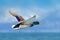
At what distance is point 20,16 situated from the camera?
667cm

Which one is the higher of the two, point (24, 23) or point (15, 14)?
point (15, 14)

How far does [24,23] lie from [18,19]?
14.8 inches

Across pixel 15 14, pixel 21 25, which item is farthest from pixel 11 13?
pixel 21 25

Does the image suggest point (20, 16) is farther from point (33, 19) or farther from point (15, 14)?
point (33, 19)

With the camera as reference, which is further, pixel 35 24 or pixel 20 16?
pixel 20 16

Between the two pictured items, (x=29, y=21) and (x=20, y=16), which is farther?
(x=20, y=16)

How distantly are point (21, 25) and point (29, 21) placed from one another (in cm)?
28

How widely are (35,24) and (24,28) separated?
0.91 ft

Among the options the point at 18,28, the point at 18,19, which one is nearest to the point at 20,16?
the point at 18,19

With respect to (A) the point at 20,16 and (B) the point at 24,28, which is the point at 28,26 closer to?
(B) the point at 24,28

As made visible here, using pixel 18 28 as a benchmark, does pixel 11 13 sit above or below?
above

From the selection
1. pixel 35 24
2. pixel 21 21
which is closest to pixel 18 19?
pixel 21 21

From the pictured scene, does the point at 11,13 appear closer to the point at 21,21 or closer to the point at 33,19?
the point at 21,21

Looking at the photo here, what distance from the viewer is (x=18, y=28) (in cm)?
620
